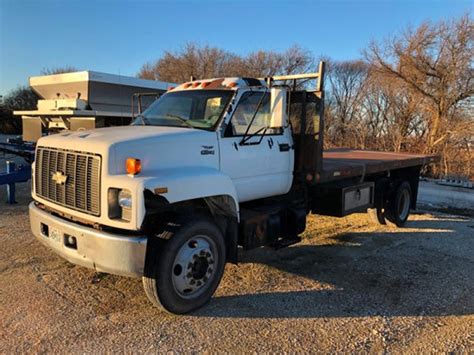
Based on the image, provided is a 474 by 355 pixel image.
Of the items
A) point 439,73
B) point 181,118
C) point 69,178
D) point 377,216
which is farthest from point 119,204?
Answer: point 439,73

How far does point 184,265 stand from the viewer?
4.23 metres

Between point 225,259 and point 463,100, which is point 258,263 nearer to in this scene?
point 225,259

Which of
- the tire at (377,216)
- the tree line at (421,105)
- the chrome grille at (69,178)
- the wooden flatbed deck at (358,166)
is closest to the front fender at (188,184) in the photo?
the chrome grille at (69,178)

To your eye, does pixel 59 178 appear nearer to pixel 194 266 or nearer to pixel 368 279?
pixel 194 266

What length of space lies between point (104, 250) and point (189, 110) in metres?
2.12

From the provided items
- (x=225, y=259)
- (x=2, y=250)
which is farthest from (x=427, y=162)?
(x=2, y=250)

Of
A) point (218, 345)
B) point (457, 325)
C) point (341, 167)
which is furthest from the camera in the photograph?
point (341, 167)

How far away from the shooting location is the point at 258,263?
232 inches

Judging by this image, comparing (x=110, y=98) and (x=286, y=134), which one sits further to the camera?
(x=110, y=98)

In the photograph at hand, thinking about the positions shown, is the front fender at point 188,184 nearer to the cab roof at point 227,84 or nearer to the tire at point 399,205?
the cab roof at point 227,84

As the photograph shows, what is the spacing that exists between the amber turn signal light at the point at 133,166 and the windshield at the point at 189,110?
3.76 feet

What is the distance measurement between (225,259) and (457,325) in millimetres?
2398

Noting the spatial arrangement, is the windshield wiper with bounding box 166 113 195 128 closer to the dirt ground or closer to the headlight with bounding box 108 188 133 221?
the headlight with bounding box 108 188 133 221

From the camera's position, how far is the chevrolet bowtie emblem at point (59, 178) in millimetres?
4366
